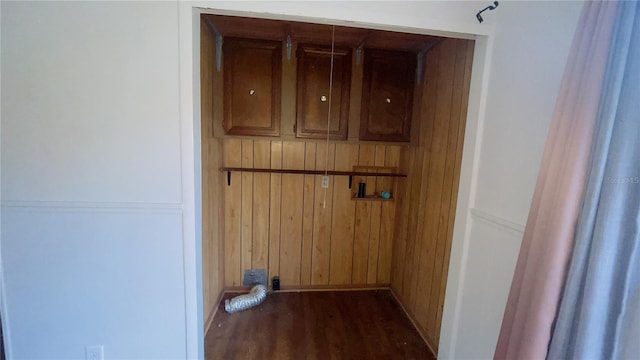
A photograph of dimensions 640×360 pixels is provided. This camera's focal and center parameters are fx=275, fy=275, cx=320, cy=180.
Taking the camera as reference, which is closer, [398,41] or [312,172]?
[398,41]

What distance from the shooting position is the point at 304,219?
8.75 feet

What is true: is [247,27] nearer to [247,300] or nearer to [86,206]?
[86,206]

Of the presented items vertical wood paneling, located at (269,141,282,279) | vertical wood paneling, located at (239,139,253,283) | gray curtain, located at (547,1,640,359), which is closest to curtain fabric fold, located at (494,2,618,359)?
gray curtain, located at (547,1,640,359)

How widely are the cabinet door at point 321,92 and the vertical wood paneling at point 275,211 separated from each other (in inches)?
15.0

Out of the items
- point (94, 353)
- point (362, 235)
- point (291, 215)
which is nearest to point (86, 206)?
point (94, 353)

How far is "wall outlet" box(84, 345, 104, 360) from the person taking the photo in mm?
1343

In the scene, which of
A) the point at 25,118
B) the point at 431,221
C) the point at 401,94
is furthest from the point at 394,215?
the point at 25,118

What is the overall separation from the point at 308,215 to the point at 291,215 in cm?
16

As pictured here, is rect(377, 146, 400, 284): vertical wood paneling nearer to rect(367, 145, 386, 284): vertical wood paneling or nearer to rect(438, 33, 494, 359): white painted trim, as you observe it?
rect(367, 145, 386, 284): vertical wood paneling

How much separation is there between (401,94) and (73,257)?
238 cm

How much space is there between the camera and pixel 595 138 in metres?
→ 0.81

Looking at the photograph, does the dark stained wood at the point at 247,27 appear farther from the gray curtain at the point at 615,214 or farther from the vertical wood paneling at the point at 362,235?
the gray curtain at the point at 615,214

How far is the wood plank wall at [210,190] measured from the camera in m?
1.85

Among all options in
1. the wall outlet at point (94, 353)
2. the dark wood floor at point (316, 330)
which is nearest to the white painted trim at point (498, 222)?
the dark wood floor at point (316, 330)
